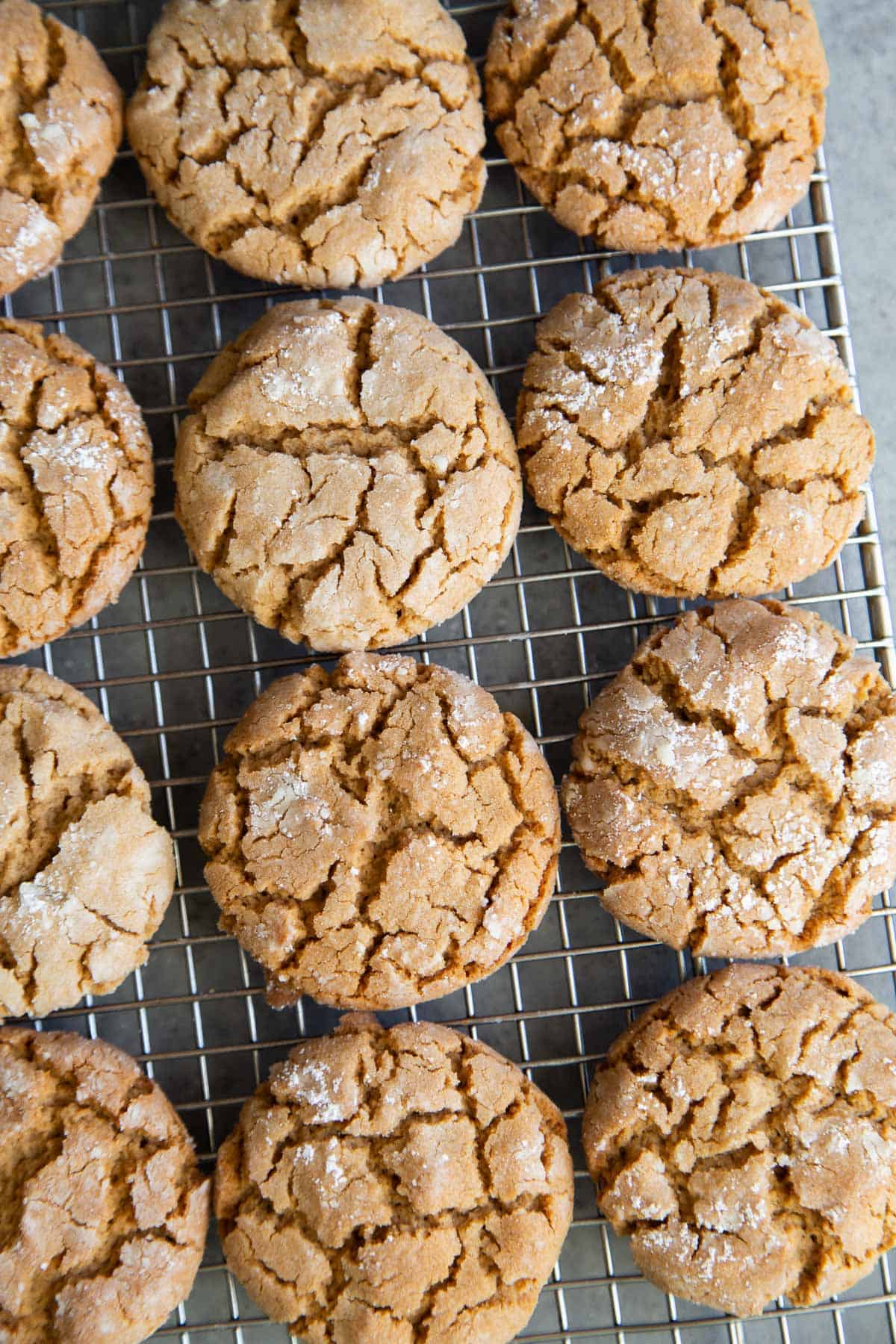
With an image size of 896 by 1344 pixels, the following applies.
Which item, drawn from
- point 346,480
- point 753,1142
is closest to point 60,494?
point 346,480

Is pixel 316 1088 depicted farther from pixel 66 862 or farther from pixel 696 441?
pixel 696 441

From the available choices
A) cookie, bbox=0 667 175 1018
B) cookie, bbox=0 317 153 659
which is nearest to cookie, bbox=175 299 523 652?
cookie, bbox=0 317 153 659

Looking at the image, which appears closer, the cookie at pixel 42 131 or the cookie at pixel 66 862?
the cookie at pixel 66 862

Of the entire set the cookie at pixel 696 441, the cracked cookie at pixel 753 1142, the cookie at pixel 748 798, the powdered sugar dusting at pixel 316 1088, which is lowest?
the cracked cookie at pixel 753 1142

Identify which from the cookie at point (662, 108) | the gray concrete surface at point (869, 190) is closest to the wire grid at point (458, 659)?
the cookie at point (662, 108)

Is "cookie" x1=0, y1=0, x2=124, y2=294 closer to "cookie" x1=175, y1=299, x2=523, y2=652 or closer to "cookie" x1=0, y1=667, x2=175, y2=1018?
"cookie" x1=175, y1=299, x2=523, y2=652

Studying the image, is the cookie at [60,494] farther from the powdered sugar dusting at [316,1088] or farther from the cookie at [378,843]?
the powdered sugar dusting at [316,1088]

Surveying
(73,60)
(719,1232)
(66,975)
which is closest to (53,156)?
(73,60)
